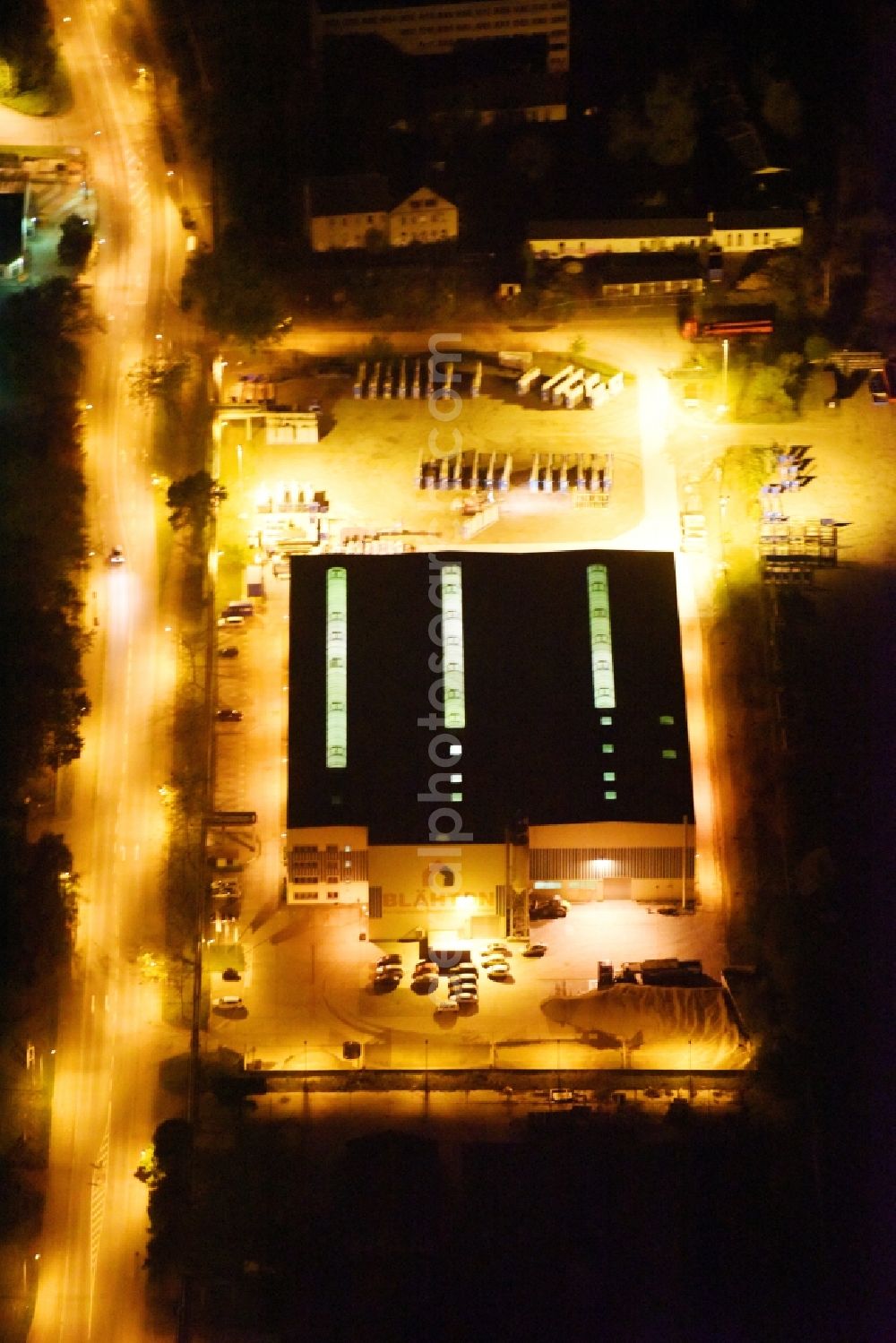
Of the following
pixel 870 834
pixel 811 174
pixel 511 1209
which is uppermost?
pixel 811 174

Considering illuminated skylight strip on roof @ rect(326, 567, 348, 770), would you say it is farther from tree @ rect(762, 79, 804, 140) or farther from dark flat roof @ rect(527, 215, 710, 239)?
tree @ rect(762, 79, 804, 140)

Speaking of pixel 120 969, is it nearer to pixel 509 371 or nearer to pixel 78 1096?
pixel 78 1096

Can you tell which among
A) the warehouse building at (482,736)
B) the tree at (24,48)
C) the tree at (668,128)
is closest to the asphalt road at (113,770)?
the tree at (24,48)

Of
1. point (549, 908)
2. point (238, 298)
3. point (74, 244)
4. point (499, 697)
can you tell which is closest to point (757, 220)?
point (238, 298)

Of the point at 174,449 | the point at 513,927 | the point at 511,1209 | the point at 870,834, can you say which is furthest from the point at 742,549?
the point at 511,1209

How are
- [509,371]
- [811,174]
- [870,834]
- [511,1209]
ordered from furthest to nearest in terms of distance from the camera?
[811,174]
[509,371]
[870,834]
[511,1209]

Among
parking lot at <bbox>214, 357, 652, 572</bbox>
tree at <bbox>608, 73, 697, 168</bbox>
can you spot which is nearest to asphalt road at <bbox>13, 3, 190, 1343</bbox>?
parking lot at <bbox>214, 357, 652, 572</bbox>

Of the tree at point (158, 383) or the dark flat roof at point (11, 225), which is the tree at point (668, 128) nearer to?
the tree at point (158, 383)
